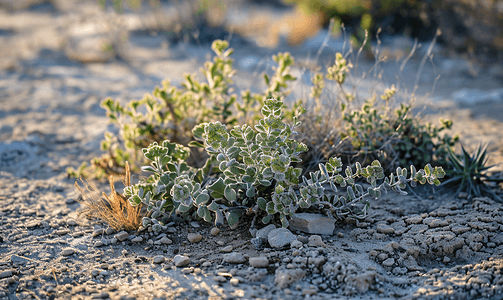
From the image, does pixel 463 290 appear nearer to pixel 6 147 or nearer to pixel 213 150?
pixel 213 150

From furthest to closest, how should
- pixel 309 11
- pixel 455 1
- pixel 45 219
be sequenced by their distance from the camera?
pixel 309 11 < pixel 455 1 < pixel 45 219

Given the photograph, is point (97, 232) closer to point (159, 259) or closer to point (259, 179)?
point (159, 259)

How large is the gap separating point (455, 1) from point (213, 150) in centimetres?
626

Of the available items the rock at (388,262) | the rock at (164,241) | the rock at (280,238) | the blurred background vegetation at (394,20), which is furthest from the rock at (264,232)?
the blurred background vegetation at (394,20)

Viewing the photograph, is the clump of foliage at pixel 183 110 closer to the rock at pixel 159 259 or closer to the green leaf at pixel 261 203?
the green leaf at pixel 261 203

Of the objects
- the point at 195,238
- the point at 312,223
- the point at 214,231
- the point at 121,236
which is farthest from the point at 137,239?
the point at 312,223

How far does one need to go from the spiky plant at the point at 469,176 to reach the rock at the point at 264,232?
1.45 metres

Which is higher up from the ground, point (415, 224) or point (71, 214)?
point (415, 224)

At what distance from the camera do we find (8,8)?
12883 mm

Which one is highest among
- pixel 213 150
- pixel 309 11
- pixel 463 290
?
pixel 309 11

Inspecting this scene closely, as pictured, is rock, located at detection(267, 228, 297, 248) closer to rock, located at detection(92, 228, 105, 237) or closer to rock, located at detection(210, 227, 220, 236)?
rock, located at detection(210, 227, 220, 236)

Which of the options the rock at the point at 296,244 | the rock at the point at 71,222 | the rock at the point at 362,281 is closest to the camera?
the rock at the point at 362,281

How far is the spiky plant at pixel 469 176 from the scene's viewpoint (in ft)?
9.55

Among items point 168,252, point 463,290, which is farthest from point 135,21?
point 463,290
